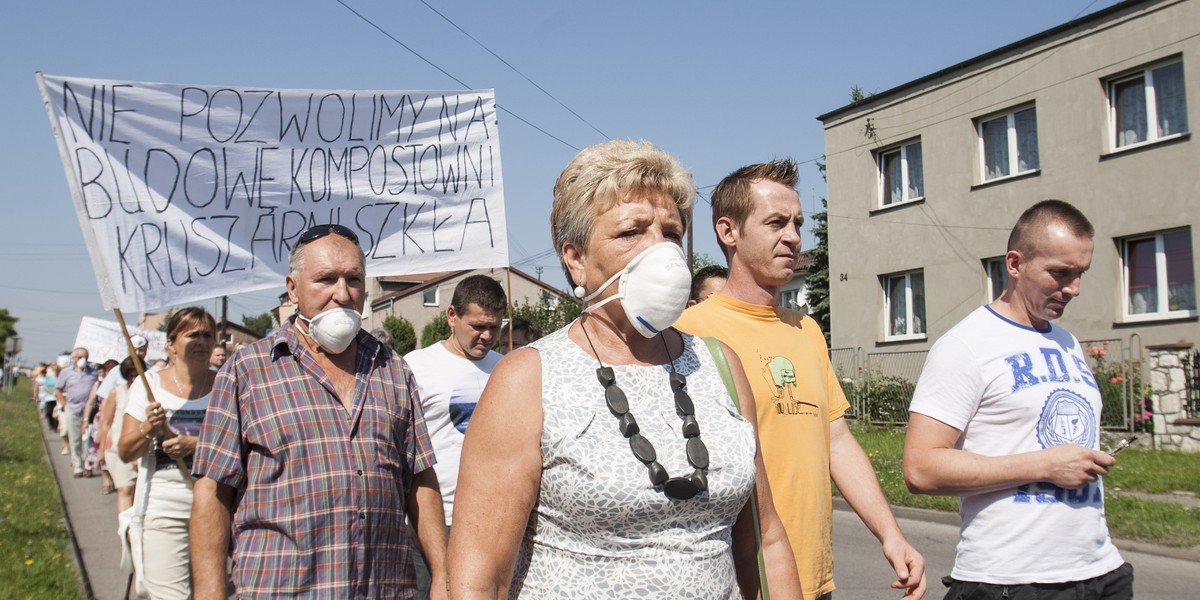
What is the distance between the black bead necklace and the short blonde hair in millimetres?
353

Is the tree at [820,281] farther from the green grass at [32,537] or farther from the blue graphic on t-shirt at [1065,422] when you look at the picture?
the blue graphic on t-shirt at [1065,422]

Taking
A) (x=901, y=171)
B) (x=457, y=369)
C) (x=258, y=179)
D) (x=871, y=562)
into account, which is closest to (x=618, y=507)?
(x=457, y=369)

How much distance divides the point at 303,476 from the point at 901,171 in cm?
2113

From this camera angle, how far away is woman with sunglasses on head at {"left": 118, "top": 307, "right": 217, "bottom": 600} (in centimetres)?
502

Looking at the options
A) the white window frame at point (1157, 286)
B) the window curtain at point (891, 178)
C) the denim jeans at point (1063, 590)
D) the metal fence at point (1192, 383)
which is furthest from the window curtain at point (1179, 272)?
the denim jeans at point (1063, 590)

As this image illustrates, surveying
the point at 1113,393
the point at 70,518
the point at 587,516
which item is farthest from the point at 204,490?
the point at 1113,393

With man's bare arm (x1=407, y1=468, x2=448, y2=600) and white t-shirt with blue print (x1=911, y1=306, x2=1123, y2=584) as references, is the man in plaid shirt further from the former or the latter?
white t-shirt with blue print (x1=911, y1=306, x2=1123, y2=584)

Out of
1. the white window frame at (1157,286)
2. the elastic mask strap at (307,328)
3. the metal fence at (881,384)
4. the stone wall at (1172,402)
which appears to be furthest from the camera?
the metal fence at (881,384)

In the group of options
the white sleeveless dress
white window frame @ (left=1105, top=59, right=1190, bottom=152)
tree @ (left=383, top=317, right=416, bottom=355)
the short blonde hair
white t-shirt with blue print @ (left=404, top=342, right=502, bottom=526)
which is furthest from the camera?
tree @ (left=383, top=317, right=416, bottom=355)

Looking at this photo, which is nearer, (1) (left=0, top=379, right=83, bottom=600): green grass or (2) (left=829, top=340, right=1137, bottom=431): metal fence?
(1) (left=0, top=379, right=83, bottom=600): green grass

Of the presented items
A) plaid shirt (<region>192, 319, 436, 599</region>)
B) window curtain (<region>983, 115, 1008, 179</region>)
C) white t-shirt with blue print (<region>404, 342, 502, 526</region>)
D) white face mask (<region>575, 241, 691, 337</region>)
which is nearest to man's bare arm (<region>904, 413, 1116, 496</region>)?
white face mask (<region>575, 241, 691, 337</region>)

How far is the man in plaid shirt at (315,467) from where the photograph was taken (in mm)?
3064

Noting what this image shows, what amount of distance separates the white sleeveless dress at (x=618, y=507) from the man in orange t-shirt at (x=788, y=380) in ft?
3.35

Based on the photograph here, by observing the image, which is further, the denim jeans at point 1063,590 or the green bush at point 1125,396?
the green bush at point 1125,396
